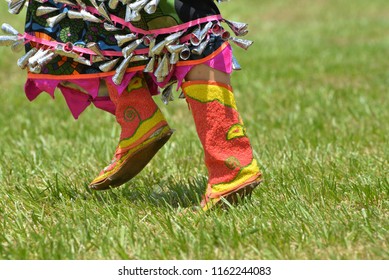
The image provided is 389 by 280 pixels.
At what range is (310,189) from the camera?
11.2ft

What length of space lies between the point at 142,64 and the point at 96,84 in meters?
0.26

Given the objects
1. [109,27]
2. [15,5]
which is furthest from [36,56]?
[109,27]

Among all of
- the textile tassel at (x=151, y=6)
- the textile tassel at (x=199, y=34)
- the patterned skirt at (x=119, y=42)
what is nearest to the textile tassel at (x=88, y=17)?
the patterned skirt at (x=119, y=42)

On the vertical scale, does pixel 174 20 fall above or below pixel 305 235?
above

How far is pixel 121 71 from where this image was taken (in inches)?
127

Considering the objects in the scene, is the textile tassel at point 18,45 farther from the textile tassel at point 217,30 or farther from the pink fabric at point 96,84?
the textile tassel at point 217,30

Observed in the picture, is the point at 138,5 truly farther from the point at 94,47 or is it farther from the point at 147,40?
the point at 94,47

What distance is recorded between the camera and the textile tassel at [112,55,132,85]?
3.21 meters

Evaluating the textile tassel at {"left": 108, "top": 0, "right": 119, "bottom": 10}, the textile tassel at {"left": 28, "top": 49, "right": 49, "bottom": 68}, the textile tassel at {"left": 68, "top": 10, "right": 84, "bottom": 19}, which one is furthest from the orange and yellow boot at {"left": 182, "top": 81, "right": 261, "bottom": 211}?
the textile tassel at {"left": 28, "top": 49, "right": 49, "bottom": 68}

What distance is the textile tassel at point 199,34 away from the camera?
10.1ft

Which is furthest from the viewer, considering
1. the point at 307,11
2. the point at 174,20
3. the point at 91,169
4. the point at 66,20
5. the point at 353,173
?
the point at 307,11

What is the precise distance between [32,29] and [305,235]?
1573mm

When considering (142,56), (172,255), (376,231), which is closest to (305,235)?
(376,231)
